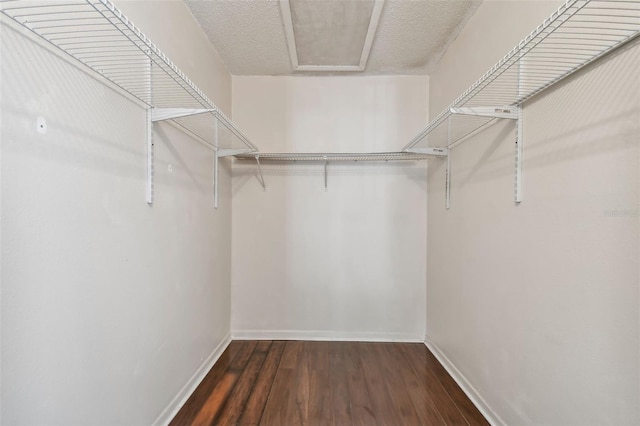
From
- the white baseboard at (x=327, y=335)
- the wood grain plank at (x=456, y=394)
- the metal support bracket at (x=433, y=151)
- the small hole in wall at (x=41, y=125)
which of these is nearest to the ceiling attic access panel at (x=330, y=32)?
the metal support bracket at (x=433, y=151)

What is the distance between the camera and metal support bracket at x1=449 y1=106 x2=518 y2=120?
119 cm

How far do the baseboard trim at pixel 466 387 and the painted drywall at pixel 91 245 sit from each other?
5.19ft

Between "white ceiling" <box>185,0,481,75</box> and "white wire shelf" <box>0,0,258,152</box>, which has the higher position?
"white ceiling" <box>185,0,481,75</box>

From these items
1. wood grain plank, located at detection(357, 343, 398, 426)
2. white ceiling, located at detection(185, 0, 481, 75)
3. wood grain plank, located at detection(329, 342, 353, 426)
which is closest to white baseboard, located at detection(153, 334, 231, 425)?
wood grain plank, located at detection(329, 342, 353, 426)

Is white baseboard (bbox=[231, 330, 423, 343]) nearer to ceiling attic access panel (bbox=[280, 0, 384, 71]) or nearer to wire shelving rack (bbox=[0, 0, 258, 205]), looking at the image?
wire shelving rack (bbox=[0, 0, 258, 205])

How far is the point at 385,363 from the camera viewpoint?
76.2 inches

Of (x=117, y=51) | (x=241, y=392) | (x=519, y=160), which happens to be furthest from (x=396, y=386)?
(x=117, y=51)

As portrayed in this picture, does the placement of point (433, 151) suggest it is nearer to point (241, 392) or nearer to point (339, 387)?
point (339, 387)

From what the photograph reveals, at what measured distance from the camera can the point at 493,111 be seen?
1.21m

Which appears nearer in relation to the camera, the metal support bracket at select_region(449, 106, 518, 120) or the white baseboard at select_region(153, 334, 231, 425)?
the metal support bracket at select_region(449, 106, 518, 120)

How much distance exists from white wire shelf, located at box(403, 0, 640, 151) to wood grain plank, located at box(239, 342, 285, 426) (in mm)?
1727

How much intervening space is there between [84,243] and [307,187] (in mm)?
1564

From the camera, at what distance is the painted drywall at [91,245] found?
703 mm

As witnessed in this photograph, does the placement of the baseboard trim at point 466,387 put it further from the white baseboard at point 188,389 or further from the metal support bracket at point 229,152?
the metal support bracket at point 229,152
